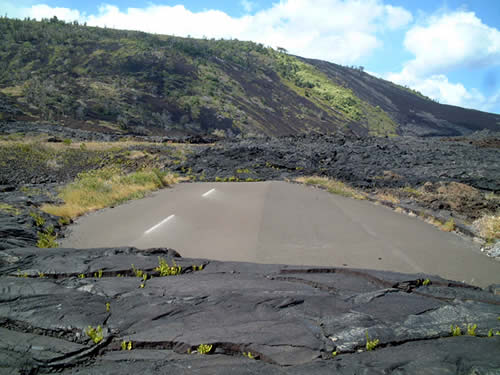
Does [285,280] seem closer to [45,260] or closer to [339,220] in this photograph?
[45,260]

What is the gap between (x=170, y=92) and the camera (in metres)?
63.6

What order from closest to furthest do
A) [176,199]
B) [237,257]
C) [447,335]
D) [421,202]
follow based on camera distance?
[447,335] → [237,257] → [421,202] → [176,199]

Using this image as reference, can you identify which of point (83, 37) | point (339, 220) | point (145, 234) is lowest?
point (145, 234)

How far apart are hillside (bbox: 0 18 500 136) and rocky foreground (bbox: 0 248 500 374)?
137 feet

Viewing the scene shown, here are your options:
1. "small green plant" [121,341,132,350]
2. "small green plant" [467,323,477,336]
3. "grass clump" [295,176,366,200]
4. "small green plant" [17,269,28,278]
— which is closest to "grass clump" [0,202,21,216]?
"small green plant" [17,269,28,278]

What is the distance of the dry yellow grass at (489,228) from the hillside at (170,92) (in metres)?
42.5

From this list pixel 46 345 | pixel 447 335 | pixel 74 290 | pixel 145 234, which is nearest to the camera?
pixel 46 345

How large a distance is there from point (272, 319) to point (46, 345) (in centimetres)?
242

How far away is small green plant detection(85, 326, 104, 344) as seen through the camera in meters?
3.45

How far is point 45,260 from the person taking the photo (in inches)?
220

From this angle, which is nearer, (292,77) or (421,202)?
(421,202)

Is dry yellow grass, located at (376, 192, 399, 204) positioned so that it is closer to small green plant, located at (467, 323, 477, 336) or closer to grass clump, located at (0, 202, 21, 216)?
small green plant, located at (467, 323, 477, 336)

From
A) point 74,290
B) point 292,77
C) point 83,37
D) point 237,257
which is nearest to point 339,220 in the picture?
point 237,257

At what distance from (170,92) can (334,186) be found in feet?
178
